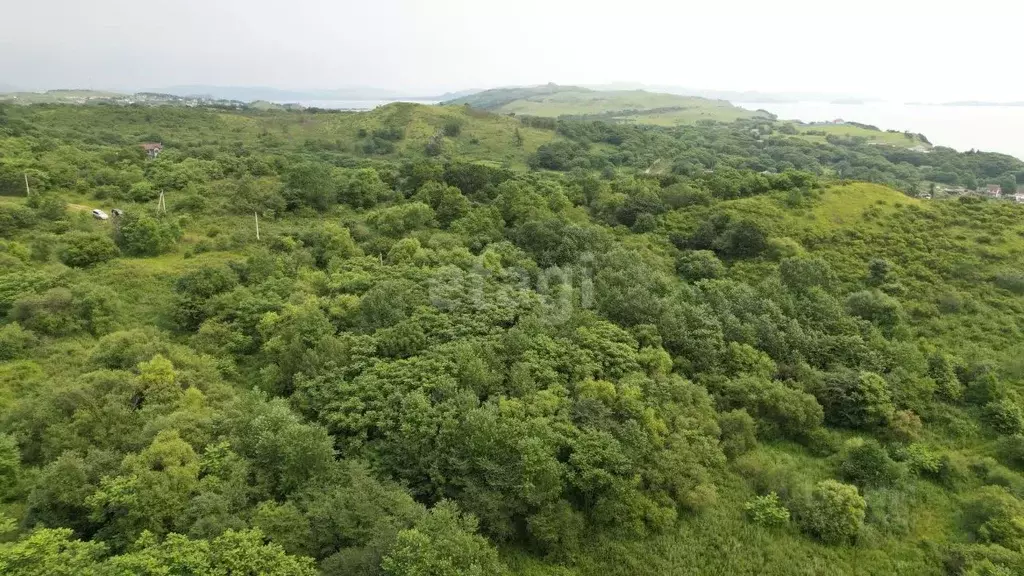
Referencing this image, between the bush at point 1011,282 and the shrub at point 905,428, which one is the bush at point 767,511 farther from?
the bush at point 1011,282

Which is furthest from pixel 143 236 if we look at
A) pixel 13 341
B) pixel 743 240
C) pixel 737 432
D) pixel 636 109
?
pixel 636 109

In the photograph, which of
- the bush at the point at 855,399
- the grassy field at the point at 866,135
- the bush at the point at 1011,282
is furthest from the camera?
the grassy field at the point at 866,135

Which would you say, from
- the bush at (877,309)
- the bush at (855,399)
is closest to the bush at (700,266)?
the bush at (877,309)

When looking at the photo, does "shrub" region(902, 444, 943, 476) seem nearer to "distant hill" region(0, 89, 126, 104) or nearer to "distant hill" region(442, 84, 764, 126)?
"distant hill" region(442, 84, 764, 126)

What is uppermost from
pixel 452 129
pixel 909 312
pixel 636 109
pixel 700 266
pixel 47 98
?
pixel 47 98

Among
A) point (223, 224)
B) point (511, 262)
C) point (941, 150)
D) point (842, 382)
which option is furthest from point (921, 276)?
point (941, 150)

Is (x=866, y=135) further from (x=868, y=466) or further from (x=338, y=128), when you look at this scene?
(x=868, y=466)
